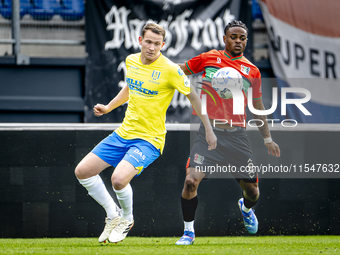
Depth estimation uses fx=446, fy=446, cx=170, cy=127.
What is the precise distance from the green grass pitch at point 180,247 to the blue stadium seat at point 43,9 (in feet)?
13.3

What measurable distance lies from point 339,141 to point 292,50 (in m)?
2.27

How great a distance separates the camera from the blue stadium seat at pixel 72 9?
295 inches

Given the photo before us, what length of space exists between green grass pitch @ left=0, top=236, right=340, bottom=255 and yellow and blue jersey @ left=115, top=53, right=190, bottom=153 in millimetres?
1087

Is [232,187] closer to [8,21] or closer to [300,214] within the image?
[300,214]

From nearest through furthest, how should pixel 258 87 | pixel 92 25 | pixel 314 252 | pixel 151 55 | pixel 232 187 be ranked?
pixel 314 252
pixel 151 55
pixel 258 87
pixel 232 187
pixel 92 25

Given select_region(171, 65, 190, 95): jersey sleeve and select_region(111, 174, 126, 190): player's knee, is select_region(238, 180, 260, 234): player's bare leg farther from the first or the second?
select_region(111, 174, 126, 190): player's knee

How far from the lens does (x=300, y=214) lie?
5551 millimetres

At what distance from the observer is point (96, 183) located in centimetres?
468

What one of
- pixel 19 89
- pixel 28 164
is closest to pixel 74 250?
pixel 28 164

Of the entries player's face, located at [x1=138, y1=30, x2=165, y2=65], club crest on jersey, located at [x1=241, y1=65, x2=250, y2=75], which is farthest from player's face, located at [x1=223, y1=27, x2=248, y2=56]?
player's face, located at [x1=138, y1=30, x2=165, y2=65]

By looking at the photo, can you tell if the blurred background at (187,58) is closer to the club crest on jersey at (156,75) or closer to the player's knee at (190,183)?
the player's knee at (190,183)

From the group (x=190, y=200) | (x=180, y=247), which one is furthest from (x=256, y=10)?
(x=180, y=247)

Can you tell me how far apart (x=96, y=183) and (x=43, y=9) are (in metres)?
4.15

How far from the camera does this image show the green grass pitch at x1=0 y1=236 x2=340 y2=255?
4.17 m
